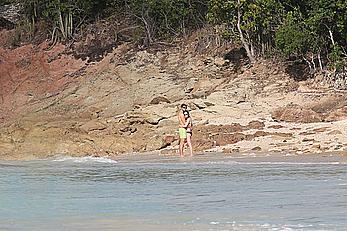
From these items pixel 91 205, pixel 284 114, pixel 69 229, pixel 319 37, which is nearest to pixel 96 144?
pixel 284 114

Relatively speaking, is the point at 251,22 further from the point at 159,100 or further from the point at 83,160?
the point at 83,160

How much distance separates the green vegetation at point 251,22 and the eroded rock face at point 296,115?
164 inches

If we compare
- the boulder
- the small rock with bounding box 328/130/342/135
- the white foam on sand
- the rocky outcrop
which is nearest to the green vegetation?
the rocky outcrop

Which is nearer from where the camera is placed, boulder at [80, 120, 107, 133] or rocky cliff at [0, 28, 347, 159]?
rocky cliff at [0, 28, 347, 159]

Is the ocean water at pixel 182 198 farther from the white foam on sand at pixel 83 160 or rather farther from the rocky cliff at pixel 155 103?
the rocky cliff at pixel 155 103

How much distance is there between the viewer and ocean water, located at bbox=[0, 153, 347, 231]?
629cm

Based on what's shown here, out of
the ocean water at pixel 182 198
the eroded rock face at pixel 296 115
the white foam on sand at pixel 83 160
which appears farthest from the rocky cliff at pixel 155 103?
the ocean water at pixel 182 198

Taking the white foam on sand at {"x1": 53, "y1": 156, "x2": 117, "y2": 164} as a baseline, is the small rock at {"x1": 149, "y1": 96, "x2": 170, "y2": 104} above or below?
above

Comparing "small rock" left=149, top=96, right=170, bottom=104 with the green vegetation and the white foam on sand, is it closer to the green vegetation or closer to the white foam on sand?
the green vegetation

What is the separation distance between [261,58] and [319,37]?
155 inches

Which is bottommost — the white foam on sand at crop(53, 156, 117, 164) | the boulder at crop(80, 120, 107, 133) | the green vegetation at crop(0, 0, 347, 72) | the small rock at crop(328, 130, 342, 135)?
the white foam on sand at crop(53, 156, 117, 164)

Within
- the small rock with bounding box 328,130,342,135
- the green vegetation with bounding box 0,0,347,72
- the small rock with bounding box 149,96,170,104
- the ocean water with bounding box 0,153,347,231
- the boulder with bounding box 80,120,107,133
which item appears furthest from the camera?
the small rock with bounding box 149,96,170,104

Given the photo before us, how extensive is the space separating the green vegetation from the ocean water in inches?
502

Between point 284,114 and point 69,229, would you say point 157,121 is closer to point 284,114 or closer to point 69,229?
point 284,114
